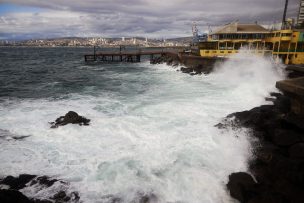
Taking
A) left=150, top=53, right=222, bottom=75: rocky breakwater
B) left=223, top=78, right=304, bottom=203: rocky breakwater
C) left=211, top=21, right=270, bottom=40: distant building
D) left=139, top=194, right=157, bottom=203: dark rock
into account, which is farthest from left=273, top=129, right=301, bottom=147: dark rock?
left=211, top=21, right=270, bottom=40: distant building

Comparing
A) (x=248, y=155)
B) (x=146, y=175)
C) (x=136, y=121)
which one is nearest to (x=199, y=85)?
(x=136, y=121)

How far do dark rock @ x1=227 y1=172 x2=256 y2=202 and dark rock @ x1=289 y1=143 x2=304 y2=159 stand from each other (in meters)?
1.77

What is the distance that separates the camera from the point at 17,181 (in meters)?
8.05

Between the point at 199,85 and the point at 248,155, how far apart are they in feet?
49.1

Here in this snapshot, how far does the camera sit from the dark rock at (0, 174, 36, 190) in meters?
7.87

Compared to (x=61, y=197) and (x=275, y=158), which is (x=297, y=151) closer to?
(x=275, y=158)

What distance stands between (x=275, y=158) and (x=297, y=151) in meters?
0.76

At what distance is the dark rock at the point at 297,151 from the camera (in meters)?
8.02

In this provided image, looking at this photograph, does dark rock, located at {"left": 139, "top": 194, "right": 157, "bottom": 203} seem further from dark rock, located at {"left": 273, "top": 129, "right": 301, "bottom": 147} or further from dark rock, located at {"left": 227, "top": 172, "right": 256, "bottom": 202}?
dark rock, located at {"left": 273, "top": 129, "right": 301, "bottom": 147}

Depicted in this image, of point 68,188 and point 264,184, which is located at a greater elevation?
point 264,184

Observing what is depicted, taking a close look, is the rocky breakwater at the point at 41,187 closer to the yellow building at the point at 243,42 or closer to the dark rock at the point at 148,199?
the dark rock at the point at 148,199

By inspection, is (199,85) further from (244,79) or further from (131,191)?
(131,191)

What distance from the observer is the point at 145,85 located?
2486cm

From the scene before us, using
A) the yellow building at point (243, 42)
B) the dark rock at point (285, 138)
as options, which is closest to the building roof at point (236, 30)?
the yellow building at point (243, 42)
